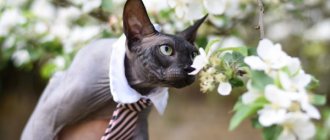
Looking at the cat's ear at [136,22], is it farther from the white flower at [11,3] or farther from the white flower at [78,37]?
the white flower at [11,3]

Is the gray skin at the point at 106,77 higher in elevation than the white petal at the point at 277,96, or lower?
lower

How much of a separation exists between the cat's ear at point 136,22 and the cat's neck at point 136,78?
3cm

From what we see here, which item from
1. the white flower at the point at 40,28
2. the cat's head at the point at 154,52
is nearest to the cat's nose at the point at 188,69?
the cat's head at the point at 154,52

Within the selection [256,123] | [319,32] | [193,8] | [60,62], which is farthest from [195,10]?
[319,32]

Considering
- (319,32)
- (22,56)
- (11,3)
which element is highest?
(11,3)

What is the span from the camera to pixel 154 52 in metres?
0.81

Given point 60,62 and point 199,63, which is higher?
point 199,63

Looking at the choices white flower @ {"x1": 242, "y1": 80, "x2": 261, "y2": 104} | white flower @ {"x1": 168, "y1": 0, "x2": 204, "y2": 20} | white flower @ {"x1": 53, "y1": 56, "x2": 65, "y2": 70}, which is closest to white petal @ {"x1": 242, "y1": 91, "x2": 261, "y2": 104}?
white flower @ {"x1": 242, "y1": 80, "x2": 261, "y2": 104}

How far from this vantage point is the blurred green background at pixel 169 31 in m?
1.32

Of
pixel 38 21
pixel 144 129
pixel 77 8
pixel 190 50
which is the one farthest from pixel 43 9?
pixel 190 50

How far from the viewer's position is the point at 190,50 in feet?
2.66

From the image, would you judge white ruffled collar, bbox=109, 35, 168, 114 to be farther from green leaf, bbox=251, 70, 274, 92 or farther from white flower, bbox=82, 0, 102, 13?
white flower, bbox=82, 0, 102, 13

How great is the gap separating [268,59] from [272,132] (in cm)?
7

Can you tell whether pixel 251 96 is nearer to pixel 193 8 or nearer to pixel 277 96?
pixel 277 96
